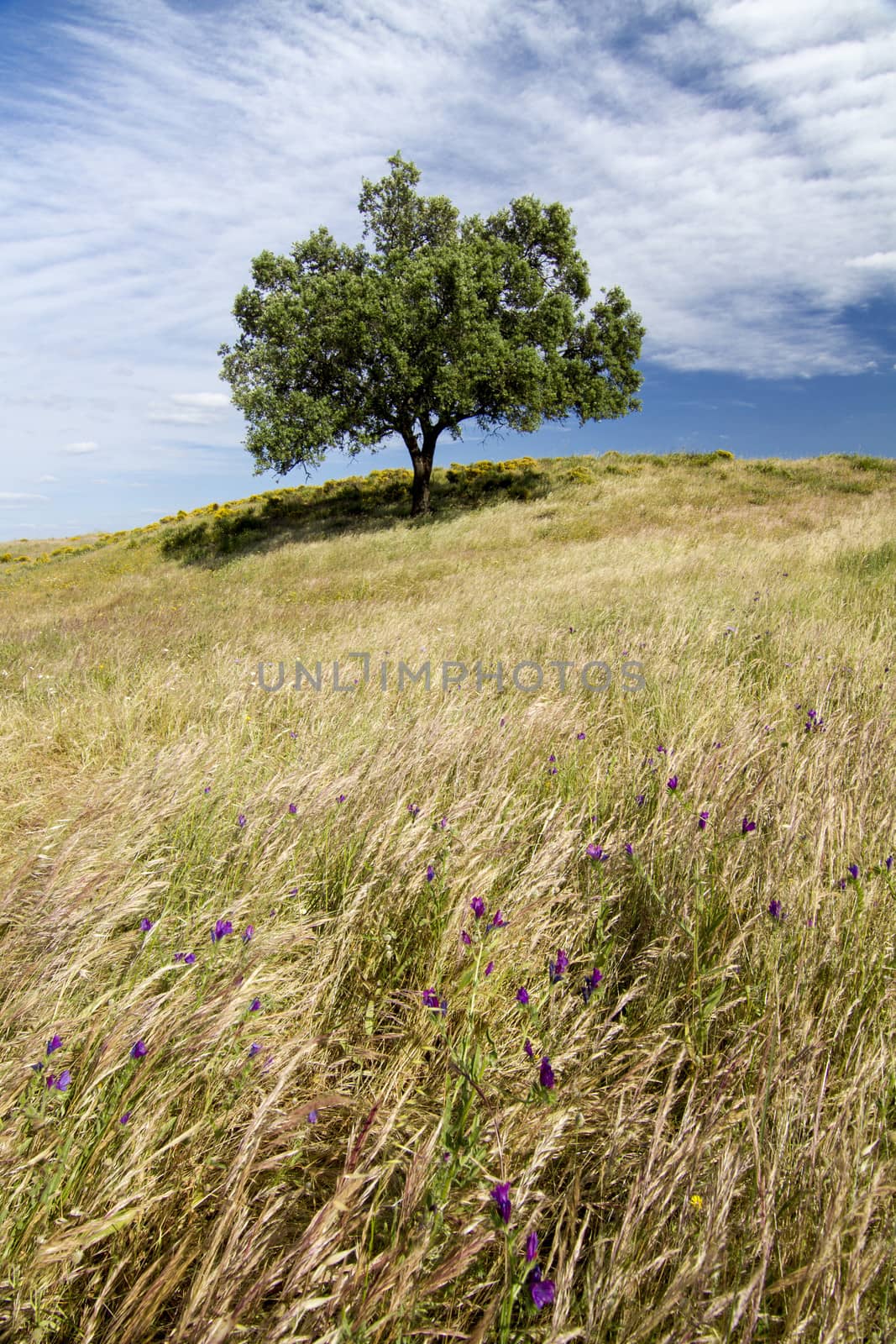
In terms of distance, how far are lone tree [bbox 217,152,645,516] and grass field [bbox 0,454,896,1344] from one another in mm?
18040

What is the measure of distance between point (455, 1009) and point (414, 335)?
21737mm

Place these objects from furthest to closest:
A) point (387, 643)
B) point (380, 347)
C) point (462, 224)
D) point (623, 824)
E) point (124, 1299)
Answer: point (462, 224), point (380, 347), point (387, 643), point (623, 824), point (124, 1299)

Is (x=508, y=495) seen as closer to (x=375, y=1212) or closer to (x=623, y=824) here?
(x=623, y=824)

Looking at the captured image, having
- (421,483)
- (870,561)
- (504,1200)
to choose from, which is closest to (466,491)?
(421,483)

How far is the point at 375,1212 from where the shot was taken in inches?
54.6

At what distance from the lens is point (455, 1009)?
80.9 inches

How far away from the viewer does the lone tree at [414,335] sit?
20.1 meters

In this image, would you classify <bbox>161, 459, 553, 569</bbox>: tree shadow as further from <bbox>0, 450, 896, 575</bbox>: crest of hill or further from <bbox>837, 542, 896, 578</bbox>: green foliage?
<bbox>837, 542, 896, 578</bbox>: green foliage

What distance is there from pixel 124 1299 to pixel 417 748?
2.39 m

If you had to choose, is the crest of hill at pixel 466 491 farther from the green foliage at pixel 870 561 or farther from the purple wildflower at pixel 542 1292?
the purple wildflower at pixel 542 1292

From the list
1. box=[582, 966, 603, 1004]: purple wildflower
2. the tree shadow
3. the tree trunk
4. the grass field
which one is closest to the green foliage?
the grass field

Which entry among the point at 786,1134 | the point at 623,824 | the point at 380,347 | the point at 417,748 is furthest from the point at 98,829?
the point at 380,347

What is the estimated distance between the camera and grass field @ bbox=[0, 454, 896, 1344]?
4.18 feet

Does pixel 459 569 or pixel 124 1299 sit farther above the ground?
pixel 459 569
